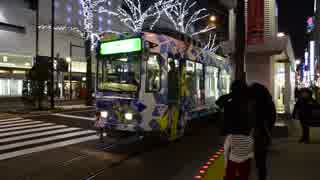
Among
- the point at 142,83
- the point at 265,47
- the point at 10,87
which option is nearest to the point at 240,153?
the point at 142,83

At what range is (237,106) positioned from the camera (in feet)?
14.8

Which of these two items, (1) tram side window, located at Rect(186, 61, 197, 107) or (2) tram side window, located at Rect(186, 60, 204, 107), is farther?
(2) tram side window, located at Rect(186, 60, 204, 107)

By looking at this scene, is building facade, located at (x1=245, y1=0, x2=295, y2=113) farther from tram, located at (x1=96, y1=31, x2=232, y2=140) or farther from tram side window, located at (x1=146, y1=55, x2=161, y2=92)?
tram side window, located at (x1=146, y1=55, x2=161, y2=92)

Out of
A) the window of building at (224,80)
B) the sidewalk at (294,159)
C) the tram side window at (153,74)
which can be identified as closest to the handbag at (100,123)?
the tram side window at (153,74)

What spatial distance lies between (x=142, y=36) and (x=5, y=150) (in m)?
5.17

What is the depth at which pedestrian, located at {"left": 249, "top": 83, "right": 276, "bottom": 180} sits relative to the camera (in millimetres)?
4770

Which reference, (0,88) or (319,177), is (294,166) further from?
(0,88)

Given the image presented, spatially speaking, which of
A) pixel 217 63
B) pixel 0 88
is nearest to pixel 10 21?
pixel 0 88

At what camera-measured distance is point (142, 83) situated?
9.95 m

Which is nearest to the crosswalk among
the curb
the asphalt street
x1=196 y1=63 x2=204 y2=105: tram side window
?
the asphalt street

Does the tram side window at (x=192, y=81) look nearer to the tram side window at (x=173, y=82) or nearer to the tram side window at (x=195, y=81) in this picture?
the tram side window at (x=195, y=81)

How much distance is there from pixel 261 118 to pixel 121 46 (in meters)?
6.06

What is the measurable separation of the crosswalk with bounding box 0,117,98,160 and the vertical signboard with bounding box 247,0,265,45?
23.2ft

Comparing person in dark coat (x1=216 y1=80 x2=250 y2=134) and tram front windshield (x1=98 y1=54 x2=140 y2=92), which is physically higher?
tram front windshield (x1=98 y1=54 x2=140 y2=92)
